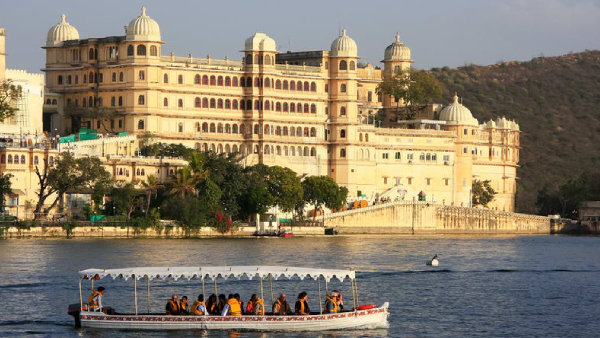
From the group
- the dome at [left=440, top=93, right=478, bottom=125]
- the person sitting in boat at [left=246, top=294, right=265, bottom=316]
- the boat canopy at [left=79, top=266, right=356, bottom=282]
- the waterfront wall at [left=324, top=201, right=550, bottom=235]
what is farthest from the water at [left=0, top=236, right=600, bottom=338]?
the dome at [left=440, top=93, right=478, bottom=125]

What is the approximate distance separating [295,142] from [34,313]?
259ft

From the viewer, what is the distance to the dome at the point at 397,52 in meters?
158

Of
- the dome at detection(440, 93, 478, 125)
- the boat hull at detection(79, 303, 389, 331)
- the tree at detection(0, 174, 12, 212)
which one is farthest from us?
the dome at detection(440, 93, 478, 125)

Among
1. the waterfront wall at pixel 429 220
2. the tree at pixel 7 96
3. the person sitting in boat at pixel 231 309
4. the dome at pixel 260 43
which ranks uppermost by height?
the dome at pixel 260 43

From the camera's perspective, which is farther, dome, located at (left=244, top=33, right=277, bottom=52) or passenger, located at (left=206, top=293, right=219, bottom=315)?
dome, located at (left=244, top=33, right=277, bottom=52)

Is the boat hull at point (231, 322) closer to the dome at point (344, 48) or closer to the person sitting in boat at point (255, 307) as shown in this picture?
the person sitting in boat at point (255, 307)

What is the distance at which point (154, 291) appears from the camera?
241 feet

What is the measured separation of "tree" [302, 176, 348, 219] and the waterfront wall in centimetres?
125

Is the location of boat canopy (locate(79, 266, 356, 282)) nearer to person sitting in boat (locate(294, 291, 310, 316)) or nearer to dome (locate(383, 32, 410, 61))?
person sitting in boat (locate(294, 291, 310, 316))

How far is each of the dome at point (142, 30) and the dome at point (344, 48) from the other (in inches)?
807

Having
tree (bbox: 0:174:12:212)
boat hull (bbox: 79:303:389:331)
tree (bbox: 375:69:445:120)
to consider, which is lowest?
boat hull (bbox: 79:303:389:331)

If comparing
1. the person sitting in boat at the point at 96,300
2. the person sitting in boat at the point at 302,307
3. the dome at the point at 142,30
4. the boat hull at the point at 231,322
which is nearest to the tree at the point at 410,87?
the dome at the point at 142,30

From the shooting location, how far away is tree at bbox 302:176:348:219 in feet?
436

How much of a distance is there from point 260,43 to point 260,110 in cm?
655
